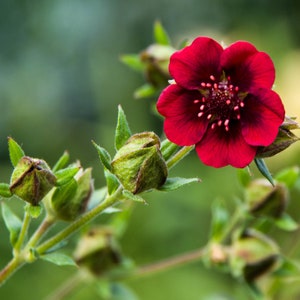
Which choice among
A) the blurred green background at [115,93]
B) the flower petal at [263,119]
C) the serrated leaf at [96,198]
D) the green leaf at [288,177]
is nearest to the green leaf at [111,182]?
the serrated leaf at [96,198]

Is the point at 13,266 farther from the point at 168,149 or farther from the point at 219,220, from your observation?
the point at 219,220

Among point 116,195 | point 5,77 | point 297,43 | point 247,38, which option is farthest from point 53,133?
point 116,195

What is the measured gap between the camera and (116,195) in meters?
1.21

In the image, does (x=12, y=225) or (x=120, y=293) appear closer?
(x=12, y=225)

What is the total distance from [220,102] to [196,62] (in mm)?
91

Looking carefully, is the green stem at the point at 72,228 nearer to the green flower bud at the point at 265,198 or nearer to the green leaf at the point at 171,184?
the green leaf at the point at 171,184

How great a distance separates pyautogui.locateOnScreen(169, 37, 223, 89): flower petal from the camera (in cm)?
116

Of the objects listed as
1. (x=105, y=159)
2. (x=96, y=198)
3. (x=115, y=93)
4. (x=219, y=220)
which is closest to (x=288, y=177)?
(x=219, y=220)

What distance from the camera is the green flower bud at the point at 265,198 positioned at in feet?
5.23

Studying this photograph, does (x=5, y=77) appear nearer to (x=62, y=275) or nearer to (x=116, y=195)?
(x=62, y=275)

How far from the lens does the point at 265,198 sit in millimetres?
1589

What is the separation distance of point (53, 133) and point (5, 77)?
1.60 ft

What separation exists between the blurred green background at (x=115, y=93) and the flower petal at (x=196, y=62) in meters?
0.94

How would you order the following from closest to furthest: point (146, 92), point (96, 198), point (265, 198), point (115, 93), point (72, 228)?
point (72, 228), point (96, 198), point (265, 198), point (146, 92), point (115, 93)
